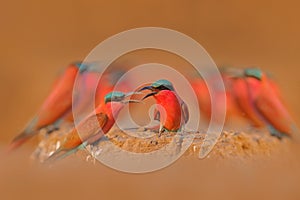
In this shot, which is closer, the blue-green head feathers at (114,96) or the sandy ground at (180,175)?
the sandy ground at (180,175)

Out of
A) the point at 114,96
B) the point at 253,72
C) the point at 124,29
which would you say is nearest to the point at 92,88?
the point at 114,96

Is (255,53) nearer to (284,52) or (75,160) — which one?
(284,52)

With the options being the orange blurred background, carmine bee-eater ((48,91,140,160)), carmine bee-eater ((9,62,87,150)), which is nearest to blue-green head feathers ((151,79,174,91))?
carmine bee-eater ((48,91,140,160))

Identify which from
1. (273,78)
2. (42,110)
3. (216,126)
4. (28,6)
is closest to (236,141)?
(216,126)

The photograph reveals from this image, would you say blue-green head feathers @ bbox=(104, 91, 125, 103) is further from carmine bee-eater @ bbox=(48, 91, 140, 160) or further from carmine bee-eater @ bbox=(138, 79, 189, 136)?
carmine bee-eater @ bbox=(138, 79, 189, 136)

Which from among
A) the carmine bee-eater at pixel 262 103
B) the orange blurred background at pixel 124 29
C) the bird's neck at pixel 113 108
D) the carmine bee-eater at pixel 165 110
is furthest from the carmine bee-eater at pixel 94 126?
the carmine bee-eater at pixel 262 103

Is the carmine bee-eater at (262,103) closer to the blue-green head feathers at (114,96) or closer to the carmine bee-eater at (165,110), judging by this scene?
the carmine bee-eater at (165,110)

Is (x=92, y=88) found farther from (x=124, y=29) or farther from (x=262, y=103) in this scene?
(x=262, y=103)
